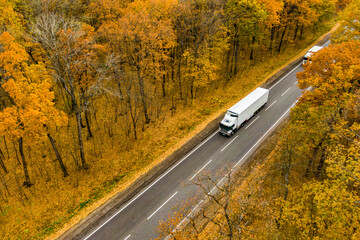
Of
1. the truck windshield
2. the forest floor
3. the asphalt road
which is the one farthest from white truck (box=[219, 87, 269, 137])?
the forest floor

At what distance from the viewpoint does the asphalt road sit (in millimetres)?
19828

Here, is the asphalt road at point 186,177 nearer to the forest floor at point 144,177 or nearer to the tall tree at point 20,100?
the forest floor at point 144,177

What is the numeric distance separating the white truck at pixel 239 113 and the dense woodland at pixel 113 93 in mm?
3980

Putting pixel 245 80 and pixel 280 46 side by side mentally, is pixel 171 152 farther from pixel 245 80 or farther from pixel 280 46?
pixel 280 46

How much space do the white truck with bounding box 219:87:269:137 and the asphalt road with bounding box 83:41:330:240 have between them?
118 centimetres

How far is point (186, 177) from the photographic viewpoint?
78.7ft

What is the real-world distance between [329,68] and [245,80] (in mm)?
16895

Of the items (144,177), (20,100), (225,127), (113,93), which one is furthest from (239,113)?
(20,100)

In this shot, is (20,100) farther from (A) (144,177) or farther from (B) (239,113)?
(B) (239,113)

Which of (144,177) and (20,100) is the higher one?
(20,100)

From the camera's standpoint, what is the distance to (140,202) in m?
21.9

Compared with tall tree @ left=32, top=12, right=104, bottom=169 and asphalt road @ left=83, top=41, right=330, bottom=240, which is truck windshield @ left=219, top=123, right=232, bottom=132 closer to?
asphalt road @ left=83, top=41, right=330, bottom=240

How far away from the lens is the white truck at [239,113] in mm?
27853

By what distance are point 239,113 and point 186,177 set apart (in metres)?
10.7
